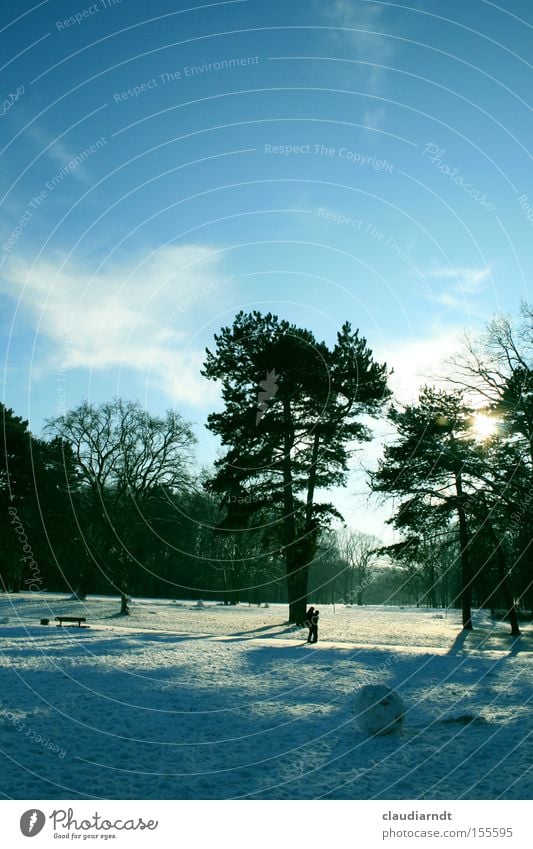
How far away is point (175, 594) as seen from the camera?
68.2m

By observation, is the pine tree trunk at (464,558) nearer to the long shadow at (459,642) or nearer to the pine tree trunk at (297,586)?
the long shadow at (459,642)

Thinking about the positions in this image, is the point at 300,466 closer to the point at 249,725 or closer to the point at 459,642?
the point at 459,642

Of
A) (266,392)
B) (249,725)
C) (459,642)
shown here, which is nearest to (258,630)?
(459,642)

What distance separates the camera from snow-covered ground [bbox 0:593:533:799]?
23.9ft

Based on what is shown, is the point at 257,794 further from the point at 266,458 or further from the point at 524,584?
the point at 524,584

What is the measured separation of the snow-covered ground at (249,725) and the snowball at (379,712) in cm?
21

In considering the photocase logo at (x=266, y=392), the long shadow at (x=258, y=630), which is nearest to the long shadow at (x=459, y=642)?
the long shadow at (x=258, y=630)

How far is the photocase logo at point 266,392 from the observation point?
97.7 feet
